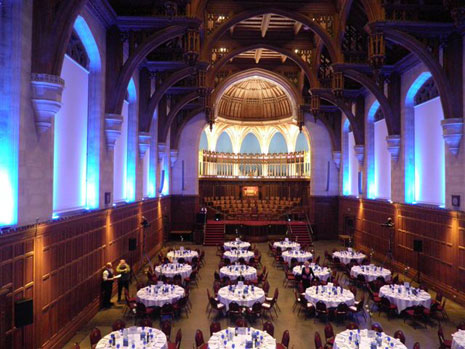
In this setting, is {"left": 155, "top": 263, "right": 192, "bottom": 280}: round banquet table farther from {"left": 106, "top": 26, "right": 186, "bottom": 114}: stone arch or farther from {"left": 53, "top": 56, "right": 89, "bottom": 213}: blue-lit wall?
{"left": 106, "top": 26, "right": 186, "bottom": 114}: stone arch

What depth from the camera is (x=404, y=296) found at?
34.1 feet

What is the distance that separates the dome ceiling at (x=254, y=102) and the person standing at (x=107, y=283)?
61.5ft

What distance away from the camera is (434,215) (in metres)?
13.2

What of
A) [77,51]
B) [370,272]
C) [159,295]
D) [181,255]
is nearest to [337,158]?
[370,272]

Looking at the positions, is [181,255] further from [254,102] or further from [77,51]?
[254,102]

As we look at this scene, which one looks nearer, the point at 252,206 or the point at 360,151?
the point at 360,151

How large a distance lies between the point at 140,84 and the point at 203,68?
3332 millimetres

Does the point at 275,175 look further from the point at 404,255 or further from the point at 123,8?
the point at 123,8

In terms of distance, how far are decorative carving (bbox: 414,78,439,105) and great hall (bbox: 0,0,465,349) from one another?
0.08 meters

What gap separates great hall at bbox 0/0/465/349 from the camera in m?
7.05

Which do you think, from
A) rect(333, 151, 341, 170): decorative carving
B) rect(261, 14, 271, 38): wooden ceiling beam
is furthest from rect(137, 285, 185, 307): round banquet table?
rect(333, 151, 341, 170): decorative carving

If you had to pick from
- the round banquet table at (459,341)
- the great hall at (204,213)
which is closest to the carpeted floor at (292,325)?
the great hall at (204,213)

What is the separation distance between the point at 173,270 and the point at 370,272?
7159 millimetres

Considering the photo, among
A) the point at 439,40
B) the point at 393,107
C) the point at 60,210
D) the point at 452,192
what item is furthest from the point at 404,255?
the point at 60,210
